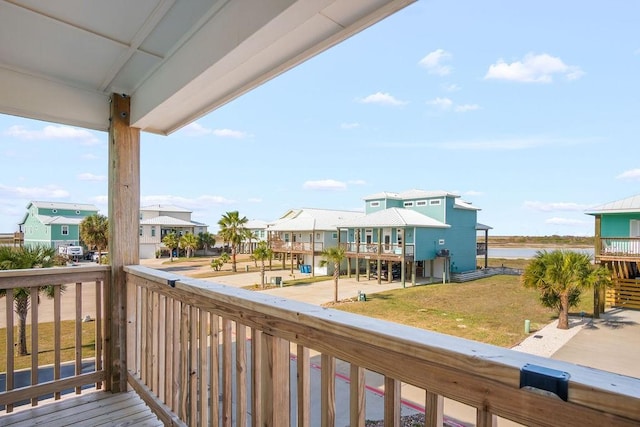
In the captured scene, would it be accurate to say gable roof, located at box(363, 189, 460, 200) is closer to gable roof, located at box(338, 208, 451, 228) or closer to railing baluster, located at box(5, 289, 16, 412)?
gable roof, located at box(338, 208, 451, 228)

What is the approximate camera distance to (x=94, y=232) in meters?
3.11

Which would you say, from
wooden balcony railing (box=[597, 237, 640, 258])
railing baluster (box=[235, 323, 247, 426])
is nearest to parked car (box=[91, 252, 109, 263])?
railing baluster (box=[235, 323, 247, 426])

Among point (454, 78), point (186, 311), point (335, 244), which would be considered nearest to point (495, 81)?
point (454, 78)

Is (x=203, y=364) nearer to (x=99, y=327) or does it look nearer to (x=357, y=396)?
(x=357, y=396)

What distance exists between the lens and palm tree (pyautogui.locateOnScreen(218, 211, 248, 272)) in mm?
17380

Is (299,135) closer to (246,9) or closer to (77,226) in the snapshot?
(77,226)

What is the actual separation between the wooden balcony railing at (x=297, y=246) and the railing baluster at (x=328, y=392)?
56.9ft

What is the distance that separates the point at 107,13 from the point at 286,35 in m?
0.90

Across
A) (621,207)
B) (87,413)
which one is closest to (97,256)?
(87,413)

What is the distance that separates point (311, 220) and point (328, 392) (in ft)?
61.6

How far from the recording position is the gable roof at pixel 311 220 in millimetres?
18641

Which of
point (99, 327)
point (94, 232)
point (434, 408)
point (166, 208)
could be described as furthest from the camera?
point (166, 208)

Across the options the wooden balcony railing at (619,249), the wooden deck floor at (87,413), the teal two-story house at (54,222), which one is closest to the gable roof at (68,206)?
the teal two-story house at (54,222)

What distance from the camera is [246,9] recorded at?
3.86ft
